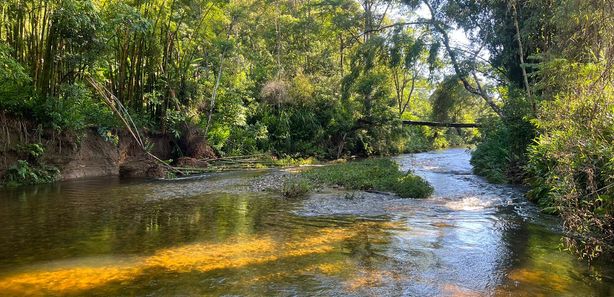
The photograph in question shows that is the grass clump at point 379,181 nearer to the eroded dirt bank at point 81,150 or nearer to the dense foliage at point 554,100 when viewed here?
the dense foliage at point 554,100

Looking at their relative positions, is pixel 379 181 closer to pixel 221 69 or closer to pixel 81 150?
pixel 81 150

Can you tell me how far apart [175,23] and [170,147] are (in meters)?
5.79

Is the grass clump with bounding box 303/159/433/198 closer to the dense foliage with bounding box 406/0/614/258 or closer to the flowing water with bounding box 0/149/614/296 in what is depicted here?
the flowing water with bounding box 0/149/614/296

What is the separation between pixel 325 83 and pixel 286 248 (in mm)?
22880

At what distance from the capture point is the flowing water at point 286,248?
16.0ft

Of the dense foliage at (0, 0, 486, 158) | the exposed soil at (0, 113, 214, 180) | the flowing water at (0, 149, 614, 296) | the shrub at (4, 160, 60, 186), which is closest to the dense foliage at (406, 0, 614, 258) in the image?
the flowing water at (0, 149, 614, 296)

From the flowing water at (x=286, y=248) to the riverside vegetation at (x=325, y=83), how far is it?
37.9 inches

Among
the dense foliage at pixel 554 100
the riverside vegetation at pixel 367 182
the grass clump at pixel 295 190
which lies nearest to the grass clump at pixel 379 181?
the riverside vegetation at pixel 367 182

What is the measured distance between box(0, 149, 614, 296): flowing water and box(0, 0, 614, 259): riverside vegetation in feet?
3.16

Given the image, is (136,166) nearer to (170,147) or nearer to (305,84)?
(170,147)

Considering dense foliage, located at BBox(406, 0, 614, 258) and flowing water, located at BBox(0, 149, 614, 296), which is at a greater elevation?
dense foliage, located at BBox(406, 0, 614, 258)

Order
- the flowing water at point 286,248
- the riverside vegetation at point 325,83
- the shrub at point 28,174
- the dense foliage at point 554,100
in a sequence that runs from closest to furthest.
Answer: the flowing water at point 286,248 < the dense foliage at point 554,100 < the riverside vegetation at point 325,83 < the shrub at point 28,174

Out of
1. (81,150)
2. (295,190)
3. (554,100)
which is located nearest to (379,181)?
(295,190)

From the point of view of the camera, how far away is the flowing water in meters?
4.89
